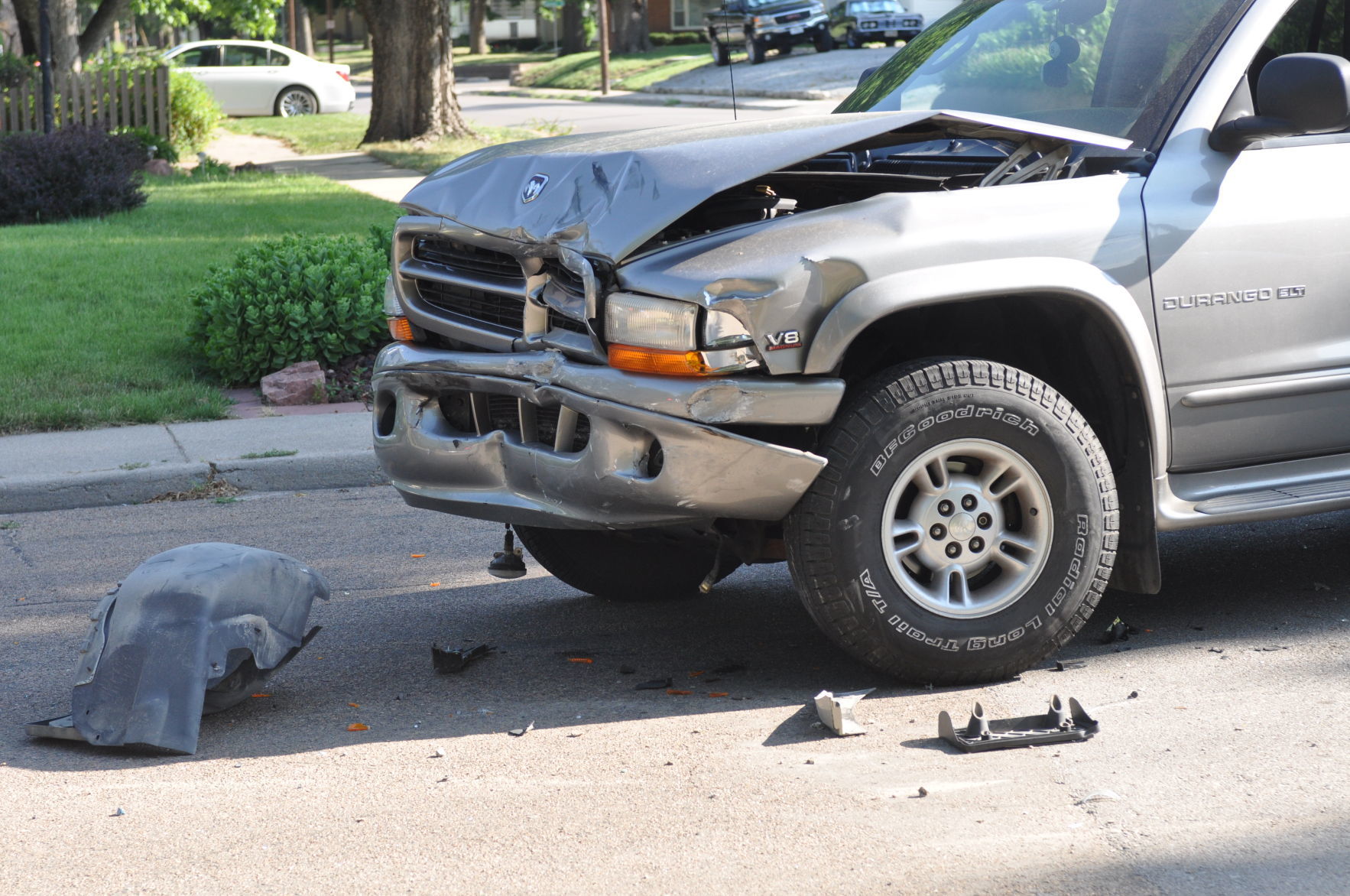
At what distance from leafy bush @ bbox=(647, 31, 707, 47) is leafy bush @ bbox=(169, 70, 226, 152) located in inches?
1467

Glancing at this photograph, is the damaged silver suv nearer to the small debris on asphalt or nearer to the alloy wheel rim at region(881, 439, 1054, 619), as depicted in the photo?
the alloy wheel rim at region(881, 439, 1054, 619)

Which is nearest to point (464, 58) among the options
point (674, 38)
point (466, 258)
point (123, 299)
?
point (674, 38)

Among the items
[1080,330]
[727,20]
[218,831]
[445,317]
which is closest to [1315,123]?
[1080,330]

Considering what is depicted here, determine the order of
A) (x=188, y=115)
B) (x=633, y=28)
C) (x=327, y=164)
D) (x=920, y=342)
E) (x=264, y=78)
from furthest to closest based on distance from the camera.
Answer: (x=633, y=28)
(x=264, y=78)
(x=188, y=115)
(x=327, y=164)
(x=920, y=342)

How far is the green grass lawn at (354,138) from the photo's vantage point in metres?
19.5

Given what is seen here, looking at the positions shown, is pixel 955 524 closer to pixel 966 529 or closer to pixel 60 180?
pixel 966 529

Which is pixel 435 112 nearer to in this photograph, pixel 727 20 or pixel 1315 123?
pixel 727 20

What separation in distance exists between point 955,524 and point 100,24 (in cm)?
2194

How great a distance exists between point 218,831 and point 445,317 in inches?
64.5

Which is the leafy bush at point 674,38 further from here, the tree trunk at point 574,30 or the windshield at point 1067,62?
the windshield at point 1067,62

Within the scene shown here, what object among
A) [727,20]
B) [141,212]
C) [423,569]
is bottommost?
[423,569]

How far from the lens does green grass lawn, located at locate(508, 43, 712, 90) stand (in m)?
40.4

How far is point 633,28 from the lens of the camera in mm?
52438

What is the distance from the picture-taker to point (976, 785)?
356 cm
